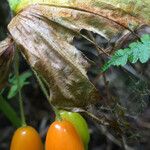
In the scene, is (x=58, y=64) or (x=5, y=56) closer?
(x=58, y=64)

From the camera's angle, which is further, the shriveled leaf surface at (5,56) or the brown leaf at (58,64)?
the shriveled leaf surface at (5,56)

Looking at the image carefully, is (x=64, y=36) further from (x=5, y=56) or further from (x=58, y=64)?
(x=5, y=56)

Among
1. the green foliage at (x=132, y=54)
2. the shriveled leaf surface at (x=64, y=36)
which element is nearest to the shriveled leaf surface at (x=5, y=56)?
the shriveled leaf surface at (x=64, y=36)

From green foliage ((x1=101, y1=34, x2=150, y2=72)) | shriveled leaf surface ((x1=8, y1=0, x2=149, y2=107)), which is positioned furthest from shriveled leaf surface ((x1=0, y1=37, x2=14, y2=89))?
green foliage ((x1=101, y1=34, x2=150, y2=72))

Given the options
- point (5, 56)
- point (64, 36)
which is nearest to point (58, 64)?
point (64, 36)

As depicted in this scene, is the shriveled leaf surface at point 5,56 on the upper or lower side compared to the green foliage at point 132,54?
upper

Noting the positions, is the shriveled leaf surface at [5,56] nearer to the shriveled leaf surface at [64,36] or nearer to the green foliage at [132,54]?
the shriveled leaf surface at [64,36]
